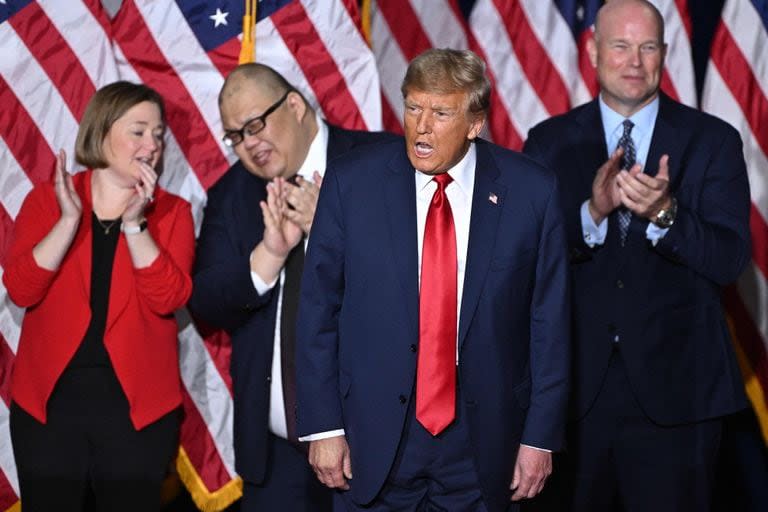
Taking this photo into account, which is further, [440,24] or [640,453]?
[440,24]

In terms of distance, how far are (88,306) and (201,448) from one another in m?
0.91

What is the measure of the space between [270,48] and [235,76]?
0.62 meters

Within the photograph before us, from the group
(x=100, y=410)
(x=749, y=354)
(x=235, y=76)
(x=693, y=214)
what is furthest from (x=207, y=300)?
(x=749, y=354)

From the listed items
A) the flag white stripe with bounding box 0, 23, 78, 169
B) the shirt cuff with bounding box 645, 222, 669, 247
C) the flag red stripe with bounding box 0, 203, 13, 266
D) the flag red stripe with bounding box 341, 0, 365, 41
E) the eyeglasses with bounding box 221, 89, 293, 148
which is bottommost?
the shirt cuff with bounding box 645, 222, 669, 247

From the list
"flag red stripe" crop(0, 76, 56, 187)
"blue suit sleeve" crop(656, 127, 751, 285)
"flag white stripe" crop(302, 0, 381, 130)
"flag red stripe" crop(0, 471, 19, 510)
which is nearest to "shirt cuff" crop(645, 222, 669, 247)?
"blue suit sleeve" crop(656, 127, 751, 285)

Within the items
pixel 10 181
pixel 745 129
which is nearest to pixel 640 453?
pixel 745 129

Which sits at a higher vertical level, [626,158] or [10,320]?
[10,320]

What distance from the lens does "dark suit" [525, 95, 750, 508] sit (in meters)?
3.84

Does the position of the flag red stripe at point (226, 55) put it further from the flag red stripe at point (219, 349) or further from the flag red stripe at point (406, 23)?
the flag red stripe at point (219, 349)

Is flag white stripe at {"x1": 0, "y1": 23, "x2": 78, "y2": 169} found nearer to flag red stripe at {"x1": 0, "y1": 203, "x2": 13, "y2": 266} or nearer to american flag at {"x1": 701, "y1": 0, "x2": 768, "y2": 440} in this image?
flag red stripe at {"x1": 0, "y1": 203, "x2": 13, "y2": 266}

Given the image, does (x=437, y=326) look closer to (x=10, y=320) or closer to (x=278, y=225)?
(x=278, y=225)

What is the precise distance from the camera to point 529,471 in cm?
316

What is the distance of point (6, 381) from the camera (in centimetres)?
446

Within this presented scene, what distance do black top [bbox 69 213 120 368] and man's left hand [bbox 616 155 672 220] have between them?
1.65 meters
